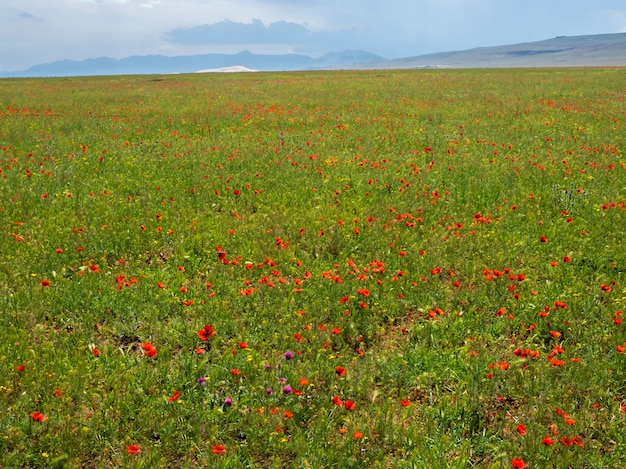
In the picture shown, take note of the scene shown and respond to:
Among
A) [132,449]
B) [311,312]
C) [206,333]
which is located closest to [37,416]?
[132,449]

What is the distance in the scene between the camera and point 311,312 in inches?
215

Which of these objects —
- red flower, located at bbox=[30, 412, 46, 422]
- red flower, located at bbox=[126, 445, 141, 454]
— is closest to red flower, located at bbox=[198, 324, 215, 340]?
red flower, located at bbox=[126, 445, 141, 454]

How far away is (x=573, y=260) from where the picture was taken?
22.2 feet

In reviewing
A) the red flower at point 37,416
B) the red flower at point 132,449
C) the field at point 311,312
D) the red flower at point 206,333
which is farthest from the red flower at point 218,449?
the red flower at point 37,416

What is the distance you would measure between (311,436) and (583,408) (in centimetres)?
245

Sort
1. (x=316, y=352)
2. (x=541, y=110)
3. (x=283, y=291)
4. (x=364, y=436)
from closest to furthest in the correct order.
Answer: (x=364, y=436) < (x=316, y=352) < (x=283, y=291) < (x=541, y=110)

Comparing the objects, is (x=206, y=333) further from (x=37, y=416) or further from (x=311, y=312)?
(x=37, y=416)

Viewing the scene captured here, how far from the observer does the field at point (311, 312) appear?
374 cm

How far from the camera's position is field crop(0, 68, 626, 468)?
3.74m

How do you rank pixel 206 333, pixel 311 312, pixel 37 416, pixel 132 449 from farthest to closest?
pixel 311 312, pixel 206 333, pixel 37 416, pixel 132 449

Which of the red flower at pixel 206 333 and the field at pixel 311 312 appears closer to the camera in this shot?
the field at pixel 311 312

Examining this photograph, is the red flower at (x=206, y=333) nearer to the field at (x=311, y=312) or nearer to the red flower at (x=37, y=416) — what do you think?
the field at (x=311, y=312)

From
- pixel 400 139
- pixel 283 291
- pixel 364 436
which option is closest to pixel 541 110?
pixel 400 139

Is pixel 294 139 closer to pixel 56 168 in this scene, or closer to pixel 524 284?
pixel 56 168
